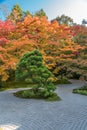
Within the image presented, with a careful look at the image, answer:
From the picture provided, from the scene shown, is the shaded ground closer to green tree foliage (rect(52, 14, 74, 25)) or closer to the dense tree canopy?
the dense tree canopy

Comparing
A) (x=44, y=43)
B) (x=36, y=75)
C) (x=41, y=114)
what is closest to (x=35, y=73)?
(x=36, y=75)

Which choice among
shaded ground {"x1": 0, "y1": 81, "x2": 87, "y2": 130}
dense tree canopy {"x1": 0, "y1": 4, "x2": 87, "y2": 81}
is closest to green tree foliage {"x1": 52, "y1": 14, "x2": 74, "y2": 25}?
dense tree canopy {"x1": 0, "y1": 4, "x2": 87, "y2": 81}

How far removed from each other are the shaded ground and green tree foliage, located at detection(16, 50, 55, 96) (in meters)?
1.38

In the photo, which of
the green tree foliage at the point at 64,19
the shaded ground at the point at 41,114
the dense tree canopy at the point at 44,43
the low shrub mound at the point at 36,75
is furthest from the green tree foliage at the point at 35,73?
the green tree foliage at the point at 64,19

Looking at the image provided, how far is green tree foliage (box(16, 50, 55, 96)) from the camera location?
1299 cm

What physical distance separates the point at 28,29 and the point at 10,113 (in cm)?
932

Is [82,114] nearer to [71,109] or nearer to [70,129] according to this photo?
[71,109]

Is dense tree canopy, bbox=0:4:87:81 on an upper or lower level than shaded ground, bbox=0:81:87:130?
upper

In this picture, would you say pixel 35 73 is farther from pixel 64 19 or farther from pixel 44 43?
pixel 64 19

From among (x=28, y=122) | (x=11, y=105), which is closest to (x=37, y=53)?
(x=11, y=105)

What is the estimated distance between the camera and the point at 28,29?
56.7 ft

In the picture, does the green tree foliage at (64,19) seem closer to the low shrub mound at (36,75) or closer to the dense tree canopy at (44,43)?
the dense tree canopy at (44,43)

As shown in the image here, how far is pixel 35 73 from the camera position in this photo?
13078 millimetres

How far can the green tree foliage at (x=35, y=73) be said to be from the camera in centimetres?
1299
